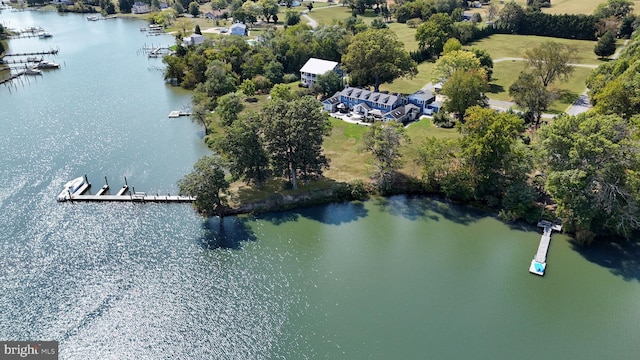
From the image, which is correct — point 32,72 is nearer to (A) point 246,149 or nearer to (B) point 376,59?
(B) point 376,59

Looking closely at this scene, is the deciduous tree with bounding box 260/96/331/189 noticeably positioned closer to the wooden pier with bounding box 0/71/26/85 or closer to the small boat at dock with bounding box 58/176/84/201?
the small boat at dock with bounding box 58/176/84/201

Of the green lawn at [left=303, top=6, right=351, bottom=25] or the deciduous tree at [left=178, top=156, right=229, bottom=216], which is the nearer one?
the deciduous tree at [left=178, top=156, right=229, bottom=216]

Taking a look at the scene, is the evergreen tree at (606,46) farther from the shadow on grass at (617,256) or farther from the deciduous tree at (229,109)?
the deciduous tree at (229,109)

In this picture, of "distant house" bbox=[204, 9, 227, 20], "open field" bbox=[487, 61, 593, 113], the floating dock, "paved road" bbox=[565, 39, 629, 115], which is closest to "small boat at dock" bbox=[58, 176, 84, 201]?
the floating dock

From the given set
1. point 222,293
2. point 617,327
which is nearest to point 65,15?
point 222,293

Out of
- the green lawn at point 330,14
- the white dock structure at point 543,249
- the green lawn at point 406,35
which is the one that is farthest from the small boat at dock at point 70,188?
the green lawn at point 330,14

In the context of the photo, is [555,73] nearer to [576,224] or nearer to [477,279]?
[576,224]
